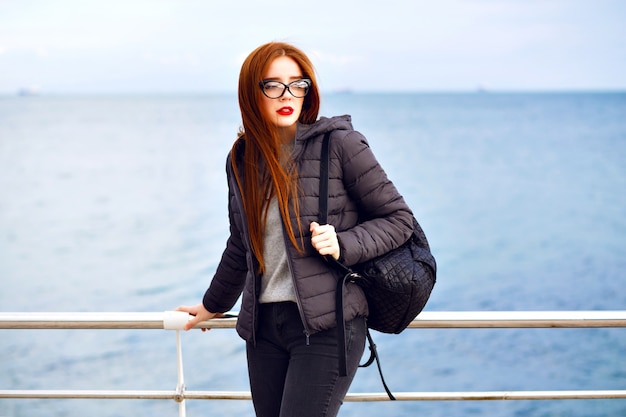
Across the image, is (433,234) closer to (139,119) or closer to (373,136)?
(373,136)

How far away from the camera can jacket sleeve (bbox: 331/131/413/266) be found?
1.96 meters

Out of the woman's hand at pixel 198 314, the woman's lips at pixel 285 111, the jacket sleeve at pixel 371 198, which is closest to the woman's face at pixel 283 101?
the woman's lips at pixel 285 111

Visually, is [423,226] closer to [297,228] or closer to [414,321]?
[414,321]

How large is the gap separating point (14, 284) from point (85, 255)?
3.97 meters

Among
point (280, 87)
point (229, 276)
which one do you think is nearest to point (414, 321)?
point (229, 276)

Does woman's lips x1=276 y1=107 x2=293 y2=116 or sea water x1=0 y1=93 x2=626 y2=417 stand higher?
woman's lips x1=276 y1=107 x2=293 y2=116

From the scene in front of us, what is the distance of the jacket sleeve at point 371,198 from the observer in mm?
1962

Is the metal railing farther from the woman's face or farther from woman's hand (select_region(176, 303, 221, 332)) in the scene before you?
the woman's face

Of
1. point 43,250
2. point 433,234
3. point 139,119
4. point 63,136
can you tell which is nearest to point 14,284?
point 43,250

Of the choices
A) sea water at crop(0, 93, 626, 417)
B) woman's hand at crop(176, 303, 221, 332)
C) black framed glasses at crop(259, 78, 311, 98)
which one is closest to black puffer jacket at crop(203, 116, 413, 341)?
black framed glasses at crop(259, 78, 311, 98)

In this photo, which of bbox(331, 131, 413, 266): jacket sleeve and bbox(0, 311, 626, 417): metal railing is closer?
bbox(331, 131, 413, 266): jacket sleeve

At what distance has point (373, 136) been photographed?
57.3 metres

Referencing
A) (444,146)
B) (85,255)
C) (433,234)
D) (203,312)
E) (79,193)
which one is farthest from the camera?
(444,146)

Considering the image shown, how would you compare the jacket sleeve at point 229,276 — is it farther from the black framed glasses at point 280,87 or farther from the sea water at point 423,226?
the sea water at point 423,226
